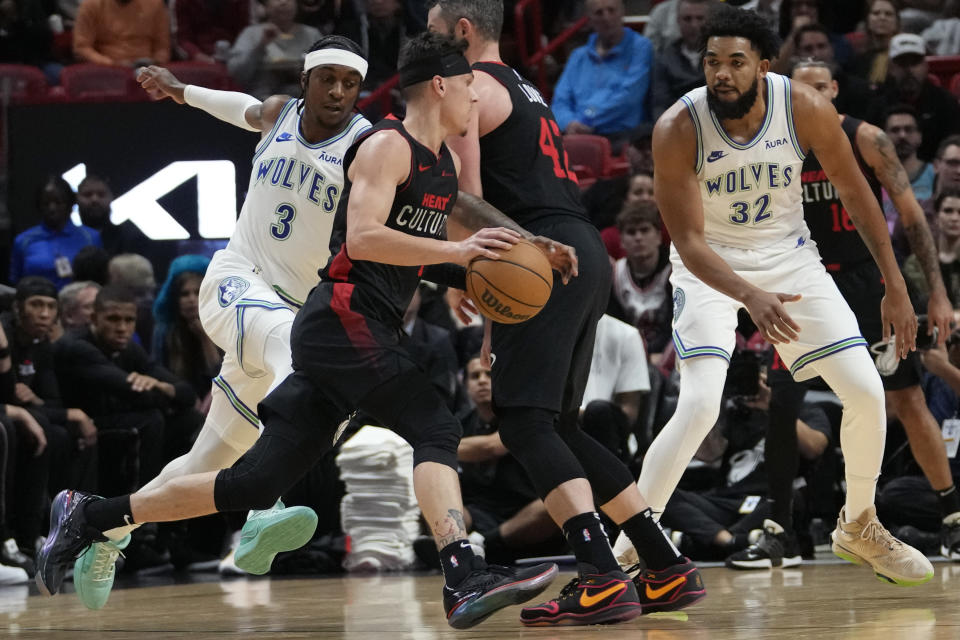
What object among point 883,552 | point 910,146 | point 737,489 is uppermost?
point 910,146

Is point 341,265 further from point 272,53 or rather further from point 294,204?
point 272,53

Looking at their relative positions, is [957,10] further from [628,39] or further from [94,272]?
[94,272]

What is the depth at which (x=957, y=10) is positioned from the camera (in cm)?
1247

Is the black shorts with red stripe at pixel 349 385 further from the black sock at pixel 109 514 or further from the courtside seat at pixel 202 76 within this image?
the courtside seat at pixel 202 76

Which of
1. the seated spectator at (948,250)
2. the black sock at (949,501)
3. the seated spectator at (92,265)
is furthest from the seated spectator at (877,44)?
the seated spectator at (92,265)

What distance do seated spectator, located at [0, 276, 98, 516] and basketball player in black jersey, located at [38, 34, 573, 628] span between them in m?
4.02

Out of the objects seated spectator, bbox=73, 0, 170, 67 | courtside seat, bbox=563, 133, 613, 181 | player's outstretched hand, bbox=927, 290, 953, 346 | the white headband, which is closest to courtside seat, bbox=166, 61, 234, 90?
seated spectator, bbox=73, 0, 170, 67

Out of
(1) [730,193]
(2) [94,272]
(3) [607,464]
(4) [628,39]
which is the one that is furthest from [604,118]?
(3) [607,464]

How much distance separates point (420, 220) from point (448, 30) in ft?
2.82

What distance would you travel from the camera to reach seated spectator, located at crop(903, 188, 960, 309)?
8.41 meters

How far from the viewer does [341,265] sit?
14.5 ft

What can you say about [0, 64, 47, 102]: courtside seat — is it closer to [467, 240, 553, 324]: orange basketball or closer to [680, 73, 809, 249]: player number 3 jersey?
[680, 73, 809, 249]: player number 3 jersey

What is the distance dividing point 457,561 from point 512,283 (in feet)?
2.83

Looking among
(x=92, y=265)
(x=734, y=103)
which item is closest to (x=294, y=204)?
(x=734, y=103)
